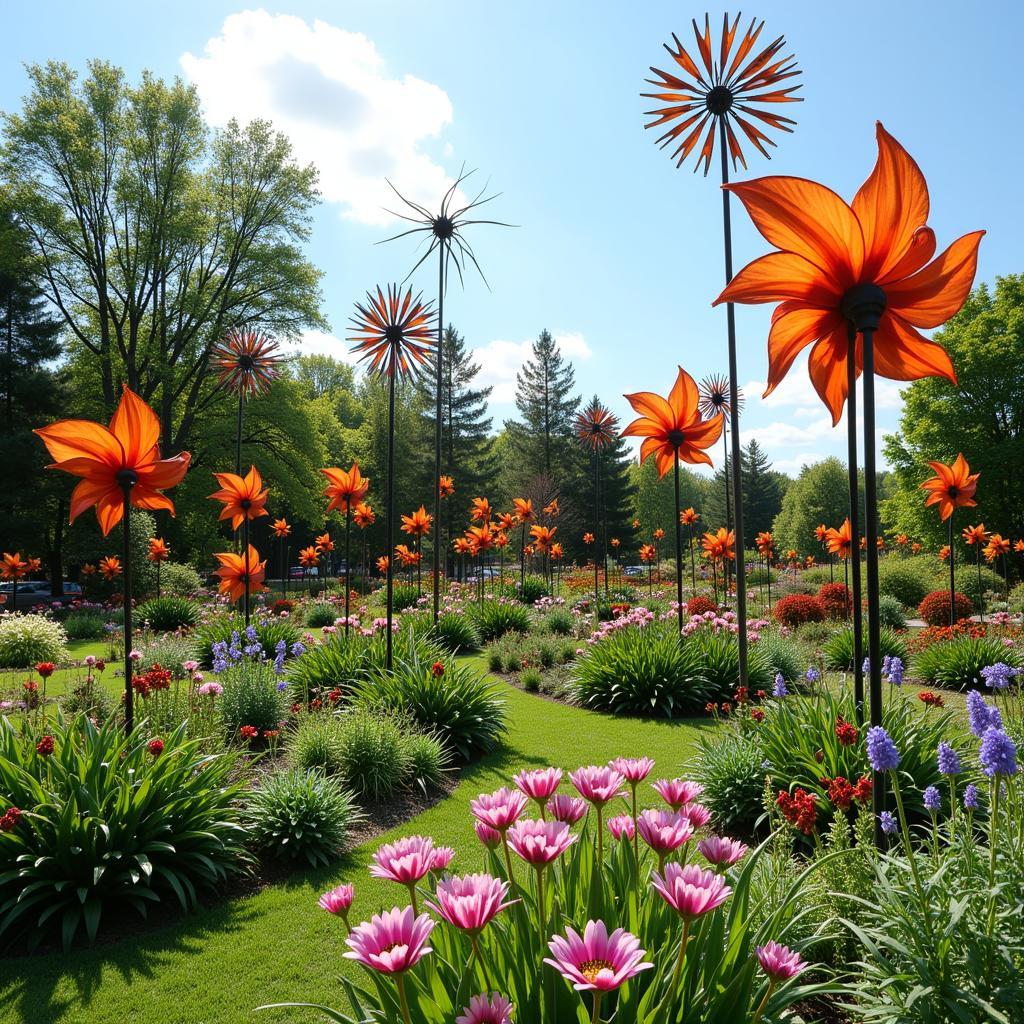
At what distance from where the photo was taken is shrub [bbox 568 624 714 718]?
27.8 feet

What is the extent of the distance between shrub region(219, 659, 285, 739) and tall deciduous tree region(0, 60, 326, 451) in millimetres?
22981

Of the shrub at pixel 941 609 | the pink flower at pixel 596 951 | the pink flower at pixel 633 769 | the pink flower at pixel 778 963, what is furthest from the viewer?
the shrub at pixel 941 609

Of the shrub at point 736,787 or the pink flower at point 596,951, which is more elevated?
the pink flower at point 596,951

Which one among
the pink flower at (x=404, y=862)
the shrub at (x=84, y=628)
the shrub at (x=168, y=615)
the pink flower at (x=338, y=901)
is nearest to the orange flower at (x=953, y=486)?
the pink flower at (x=404, y=862)

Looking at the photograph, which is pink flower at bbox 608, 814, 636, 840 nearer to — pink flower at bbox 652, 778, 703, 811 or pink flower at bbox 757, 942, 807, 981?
pink flower at bbox 652, 778, 703, 811

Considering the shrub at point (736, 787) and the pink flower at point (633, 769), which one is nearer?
the pink flower at point (633, 769)

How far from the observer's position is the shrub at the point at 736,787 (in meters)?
4.84

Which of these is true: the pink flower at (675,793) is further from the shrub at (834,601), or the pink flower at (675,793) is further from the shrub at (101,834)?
the shrub at (834,601)

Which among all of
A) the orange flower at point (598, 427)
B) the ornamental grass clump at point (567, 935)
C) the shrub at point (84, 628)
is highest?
the orange flower at point (598, 427)

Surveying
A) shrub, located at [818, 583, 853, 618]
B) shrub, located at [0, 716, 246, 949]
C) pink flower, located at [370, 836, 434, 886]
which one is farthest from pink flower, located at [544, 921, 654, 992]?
shrub, located at [818, 583, 853, 618]

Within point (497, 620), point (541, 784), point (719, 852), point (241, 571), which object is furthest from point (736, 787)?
point (497, 620)

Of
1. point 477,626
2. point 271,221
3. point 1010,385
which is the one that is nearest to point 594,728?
point 477,626

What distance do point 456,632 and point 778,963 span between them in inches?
459

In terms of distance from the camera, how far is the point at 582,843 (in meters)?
2.25
